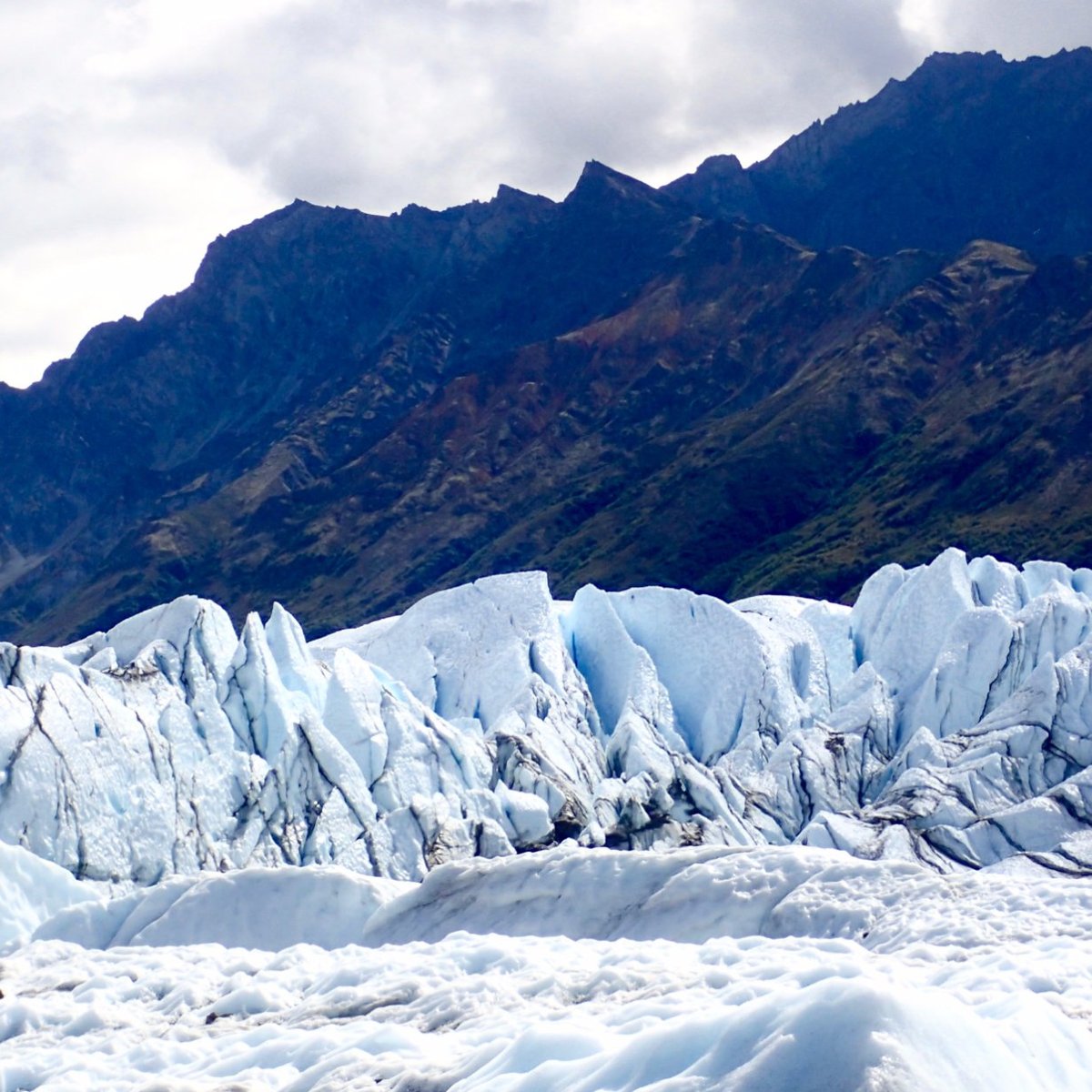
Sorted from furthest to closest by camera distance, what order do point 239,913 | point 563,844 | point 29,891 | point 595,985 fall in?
point 563,844, point 29,891, point 239,913, point 595,985

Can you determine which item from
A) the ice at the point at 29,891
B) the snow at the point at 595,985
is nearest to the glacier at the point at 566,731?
the ice at the point at 29,891

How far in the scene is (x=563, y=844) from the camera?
36562 millimetres

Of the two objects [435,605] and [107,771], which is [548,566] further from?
[107,771]

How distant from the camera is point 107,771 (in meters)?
35.7

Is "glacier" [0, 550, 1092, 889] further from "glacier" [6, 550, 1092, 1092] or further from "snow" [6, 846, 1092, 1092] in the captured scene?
"snow" [6, 846, 1092, 1092]

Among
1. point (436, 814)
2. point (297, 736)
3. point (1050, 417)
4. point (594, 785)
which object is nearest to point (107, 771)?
point (297, 736)

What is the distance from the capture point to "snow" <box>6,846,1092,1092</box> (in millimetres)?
11109

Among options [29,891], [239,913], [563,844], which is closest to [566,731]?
[563,844]

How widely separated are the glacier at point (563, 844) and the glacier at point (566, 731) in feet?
0.33

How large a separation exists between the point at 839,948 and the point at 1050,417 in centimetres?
16023

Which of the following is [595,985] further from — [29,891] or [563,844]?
[563,844]

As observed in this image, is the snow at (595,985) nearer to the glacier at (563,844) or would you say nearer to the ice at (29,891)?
the glacier at (563,844)

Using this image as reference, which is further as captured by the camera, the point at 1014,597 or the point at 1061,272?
the point at 1061,272

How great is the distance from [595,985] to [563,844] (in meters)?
20.9
